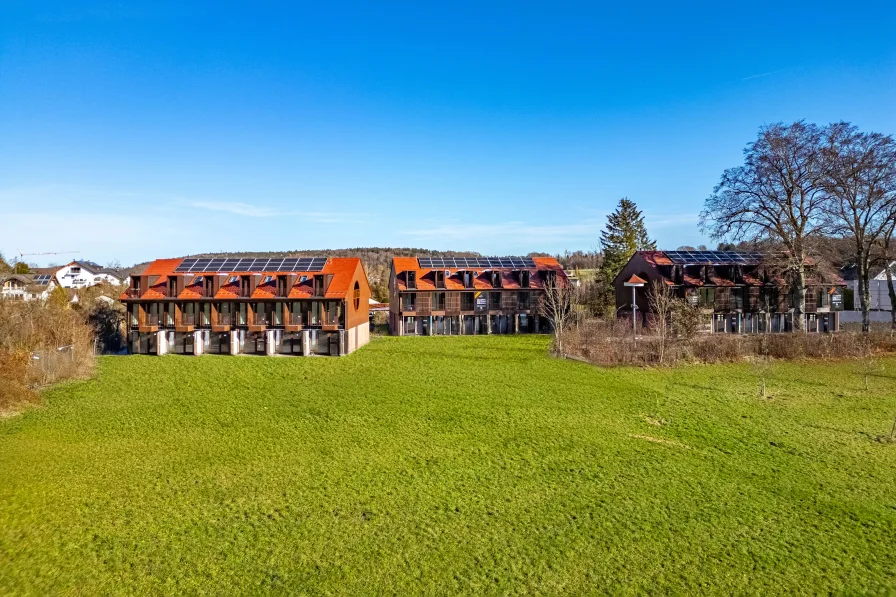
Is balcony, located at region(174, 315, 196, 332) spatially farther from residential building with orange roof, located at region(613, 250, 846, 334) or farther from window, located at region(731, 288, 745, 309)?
window, located at region(731, 288, 745, 309)

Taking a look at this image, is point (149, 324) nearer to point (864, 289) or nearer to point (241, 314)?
point (241, 314)

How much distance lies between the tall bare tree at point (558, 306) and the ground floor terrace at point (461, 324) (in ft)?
7.93

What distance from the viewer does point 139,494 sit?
44.8 feet

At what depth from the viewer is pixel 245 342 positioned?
1426 inches

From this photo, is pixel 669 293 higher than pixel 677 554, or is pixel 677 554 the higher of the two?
pixel 669 293

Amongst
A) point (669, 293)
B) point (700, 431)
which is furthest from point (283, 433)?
point (669, 293)

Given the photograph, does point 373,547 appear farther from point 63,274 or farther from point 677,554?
point 63,274

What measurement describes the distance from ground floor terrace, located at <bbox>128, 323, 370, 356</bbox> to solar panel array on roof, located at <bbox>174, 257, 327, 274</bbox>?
17.3 ft

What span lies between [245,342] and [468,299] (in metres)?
19.8

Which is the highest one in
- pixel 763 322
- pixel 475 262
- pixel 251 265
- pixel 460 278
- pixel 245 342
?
pixel 475 262

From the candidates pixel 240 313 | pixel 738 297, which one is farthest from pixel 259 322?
pixel 738 297

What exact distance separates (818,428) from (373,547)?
17338 millimetres

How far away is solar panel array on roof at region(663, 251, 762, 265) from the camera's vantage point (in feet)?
140

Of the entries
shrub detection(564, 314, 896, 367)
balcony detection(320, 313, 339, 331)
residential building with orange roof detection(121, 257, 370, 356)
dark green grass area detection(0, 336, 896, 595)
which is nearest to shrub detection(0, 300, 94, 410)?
dark green grass area detection(0, 336, 896, 595)
